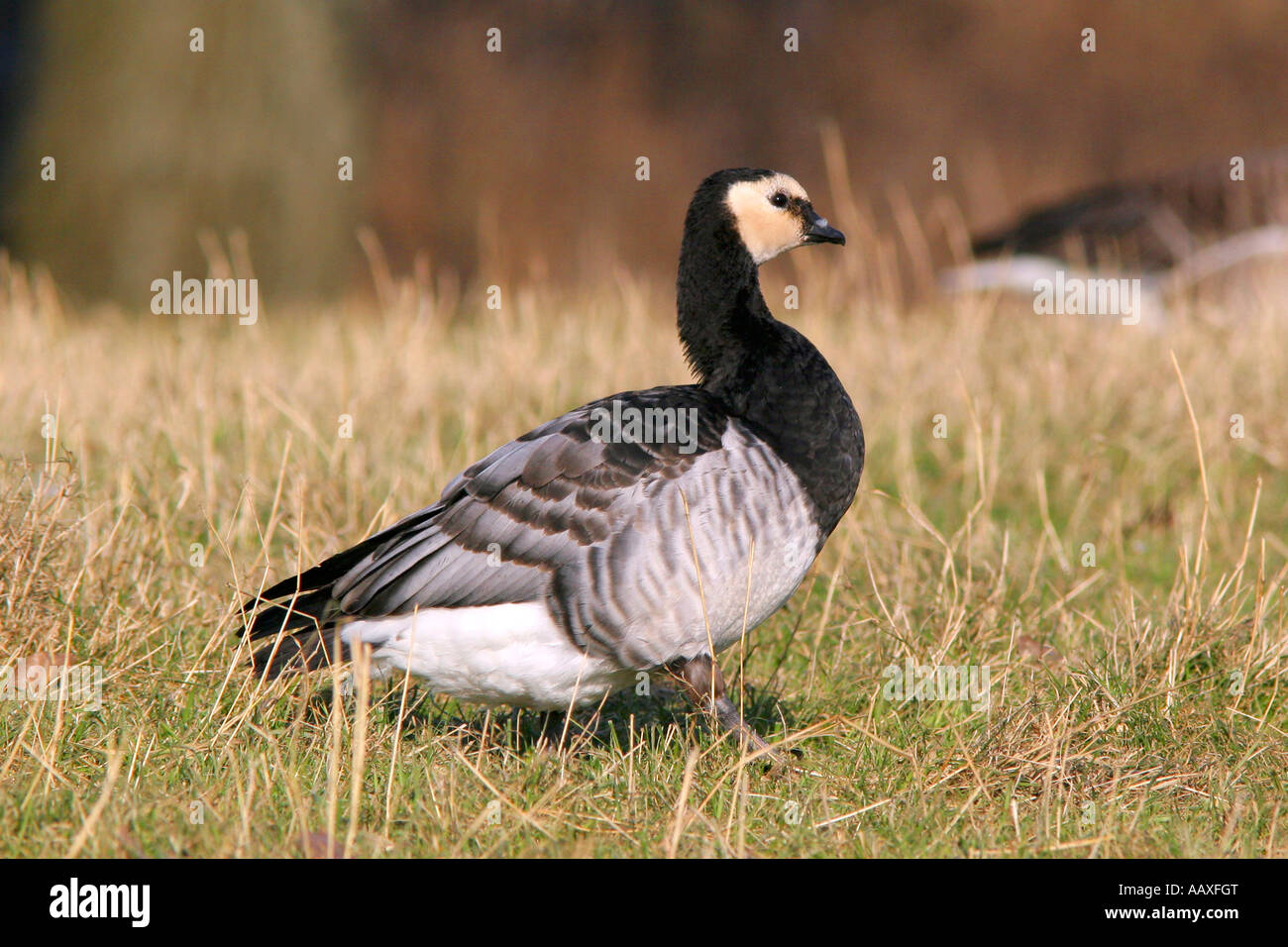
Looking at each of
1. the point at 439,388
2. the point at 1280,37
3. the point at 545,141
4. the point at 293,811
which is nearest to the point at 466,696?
the point at 293,811

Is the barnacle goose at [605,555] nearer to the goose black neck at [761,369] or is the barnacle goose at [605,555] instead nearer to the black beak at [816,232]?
the goose black neck at [761,369]

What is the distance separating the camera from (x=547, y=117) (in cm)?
1563

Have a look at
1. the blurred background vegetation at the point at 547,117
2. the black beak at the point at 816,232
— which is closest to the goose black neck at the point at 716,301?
the black beak at the point at 816,232

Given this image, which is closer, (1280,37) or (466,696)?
(466,696)

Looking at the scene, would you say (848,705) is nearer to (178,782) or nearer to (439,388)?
(178,782)

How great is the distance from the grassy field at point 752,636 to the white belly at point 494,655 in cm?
15

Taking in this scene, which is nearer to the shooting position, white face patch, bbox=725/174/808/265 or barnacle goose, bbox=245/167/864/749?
barnacle goose, bbox=245/167/864/749

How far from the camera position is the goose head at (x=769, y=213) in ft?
15.4

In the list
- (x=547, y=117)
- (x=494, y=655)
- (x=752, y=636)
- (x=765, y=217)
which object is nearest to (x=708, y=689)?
(x=494, y=655)

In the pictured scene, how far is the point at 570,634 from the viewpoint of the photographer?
13.2 ft

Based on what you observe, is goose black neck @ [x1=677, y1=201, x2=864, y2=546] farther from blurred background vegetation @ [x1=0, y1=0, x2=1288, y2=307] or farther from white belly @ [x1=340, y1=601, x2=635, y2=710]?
blurred background vegetation @ [x1=0, y1=0, x2=1288, y2=307]

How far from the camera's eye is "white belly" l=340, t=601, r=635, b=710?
4.04m

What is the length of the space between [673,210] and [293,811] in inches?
492

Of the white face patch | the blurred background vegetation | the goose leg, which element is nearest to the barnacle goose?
the goose leg
